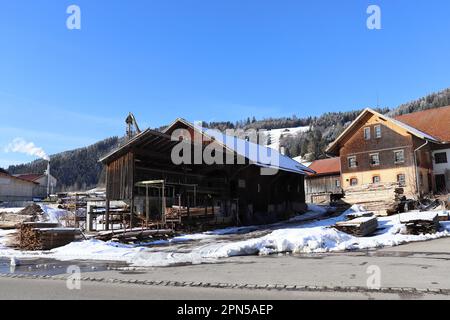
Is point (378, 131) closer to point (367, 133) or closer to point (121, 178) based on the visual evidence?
point (367, 133)

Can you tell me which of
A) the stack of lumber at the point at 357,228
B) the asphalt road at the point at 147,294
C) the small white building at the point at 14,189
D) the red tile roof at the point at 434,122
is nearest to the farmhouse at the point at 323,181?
the red tile roof at the point at 434,122

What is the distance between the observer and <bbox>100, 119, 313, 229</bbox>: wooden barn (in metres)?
29.2

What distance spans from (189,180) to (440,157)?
28016mm

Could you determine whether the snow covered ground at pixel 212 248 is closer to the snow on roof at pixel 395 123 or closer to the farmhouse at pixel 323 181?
the snow on roof at pixel 395 123

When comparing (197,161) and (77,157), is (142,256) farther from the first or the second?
(77,157)

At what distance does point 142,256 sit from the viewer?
1631 centimetres

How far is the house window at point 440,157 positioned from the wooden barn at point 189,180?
1784 cm

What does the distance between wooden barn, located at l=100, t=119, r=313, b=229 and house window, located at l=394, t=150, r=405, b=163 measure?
42.4ft

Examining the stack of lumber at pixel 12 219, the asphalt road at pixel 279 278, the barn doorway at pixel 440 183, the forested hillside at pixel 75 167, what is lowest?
the asphalt road at pixel 279 278

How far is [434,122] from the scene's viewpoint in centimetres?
4881

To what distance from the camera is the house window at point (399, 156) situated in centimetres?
4434

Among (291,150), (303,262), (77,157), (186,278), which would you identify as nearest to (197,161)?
(303,262)

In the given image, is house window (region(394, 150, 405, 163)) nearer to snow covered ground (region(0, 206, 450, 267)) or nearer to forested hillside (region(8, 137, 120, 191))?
snow covered ground (region(0, 206, 450, 267))
